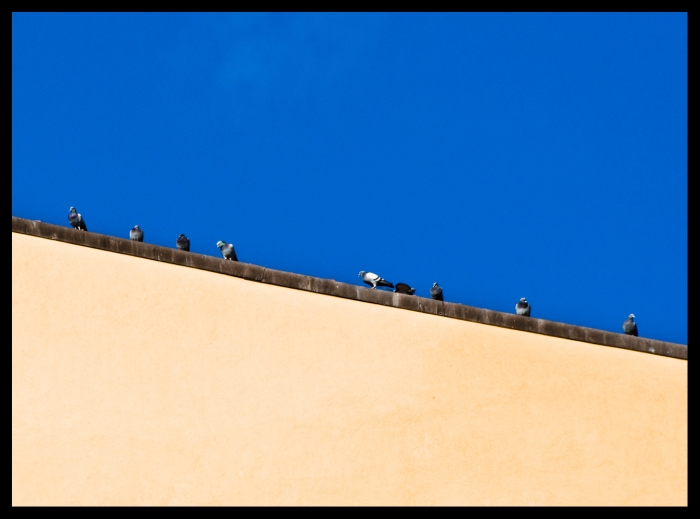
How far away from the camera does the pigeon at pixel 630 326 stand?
45.4ft

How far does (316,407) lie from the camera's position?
13.0 m

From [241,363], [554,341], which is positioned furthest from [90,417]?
[554,341]

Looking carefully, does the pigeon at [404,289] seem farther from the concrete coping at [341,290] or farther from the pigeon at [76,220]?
the pigeon at [76,220]

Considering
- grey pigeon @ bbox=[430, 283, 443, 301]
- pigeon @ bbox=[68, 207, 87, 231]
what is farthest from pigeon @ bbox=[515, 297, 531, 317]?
pigeon @ bbox=[68, 207, 87, 231]

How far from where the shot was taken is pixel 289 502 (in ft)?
41.6

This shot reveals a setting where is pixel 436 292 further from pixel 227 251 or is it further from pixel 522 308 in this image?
pixel 227 251

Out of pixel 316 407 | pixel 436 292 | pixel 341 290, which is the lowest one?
pixel 316 407

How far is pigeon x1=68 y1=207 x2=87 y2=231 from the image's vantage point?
49.1 feet

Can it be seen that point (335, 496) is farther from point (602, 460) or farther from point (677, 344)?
point (677, 344)

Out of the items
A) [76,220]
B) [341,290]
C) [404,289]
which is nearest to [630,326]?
[404,289]

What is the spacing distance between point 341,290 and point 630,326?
298cm

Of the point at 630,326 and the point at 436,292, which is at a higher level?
the point at 436,292

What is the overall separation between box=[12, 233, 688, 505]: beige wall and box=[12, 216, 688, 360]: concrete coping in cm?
8
